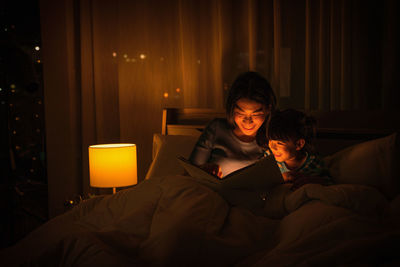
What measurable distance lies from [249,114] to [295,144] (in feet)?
0.89

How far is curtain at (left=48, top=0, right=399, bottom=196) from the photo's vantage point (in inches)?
71.4

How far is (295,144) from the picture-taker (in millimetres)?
1479

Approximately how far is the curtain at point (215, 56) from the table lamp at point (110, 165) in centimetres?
65

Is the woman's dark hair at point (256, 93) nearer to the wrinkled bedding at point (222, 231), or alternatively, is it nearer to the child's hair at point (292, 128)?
the child's hair at point (292, 128)

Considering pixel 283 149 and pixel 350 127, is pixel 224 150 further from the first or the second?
pixel 350 127

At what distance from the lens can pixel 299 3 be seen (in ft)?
6.64

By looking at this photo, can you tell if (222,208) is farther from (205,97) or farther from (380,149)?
(205,97)

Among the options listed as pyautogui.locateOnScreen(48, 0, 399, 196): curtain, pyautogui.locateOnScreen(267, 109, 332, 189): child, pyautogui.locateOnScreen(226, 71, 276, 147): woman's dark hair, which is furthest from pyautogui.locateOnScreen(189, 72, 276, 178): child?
pyautogui.locateOnScreen(48, 0, 399, 196): curtain

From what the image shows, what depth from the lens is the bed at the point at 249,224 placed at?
835mm

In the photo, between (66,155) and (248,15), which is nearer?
(248,15)

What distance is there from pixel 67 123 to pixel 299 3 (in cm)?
204

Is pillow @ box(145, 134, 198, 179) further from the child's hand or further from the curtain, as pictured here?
the curtain

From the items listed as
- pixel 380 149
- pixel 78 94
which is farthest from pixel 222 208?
pixel 78 94

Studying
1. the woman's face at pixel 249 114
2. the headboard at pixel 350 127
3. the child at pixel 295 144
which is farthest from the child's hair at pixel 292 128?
the headboard at pixel 350 127
